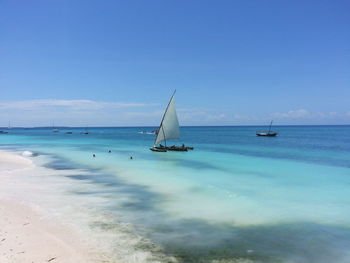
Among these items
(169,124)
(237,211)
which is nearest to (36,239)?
(237,211)

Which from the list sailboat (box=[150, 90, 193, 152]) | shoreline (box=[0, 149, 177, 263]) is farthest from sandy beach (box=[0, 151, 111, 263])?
sailboat (box=[150, 90, 193, 152])

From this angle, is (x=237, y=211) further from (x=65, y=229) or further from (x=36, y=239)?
(x=36, y=239)

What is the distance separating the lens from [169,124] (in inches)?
1748

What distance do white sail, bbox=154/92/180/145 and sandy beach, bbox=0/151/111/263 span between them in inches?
1125

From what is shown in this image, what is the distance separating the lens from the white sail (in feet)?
142

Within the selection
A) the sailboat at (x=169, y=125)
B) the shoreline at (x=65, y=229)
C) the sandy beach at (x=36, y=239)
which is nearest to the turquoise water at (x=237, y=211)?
the shoreline at (x=65, y=229)

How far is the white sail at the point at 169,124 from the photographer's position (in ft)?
142

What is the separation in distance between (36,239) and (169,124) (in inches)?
1345

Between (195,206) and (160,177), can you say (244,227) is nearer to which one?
(195,206)

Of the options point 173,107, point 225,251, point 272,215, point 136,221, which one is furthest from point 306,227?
point 173,107

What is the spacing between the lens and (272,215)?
15086mm

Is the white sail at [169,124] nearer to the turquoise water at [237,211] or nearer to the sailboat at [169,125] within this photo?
the sailboat at [169,125]

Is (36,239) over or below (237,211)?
over

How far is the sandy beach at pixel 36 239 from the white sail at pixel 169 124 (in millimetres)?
28565
